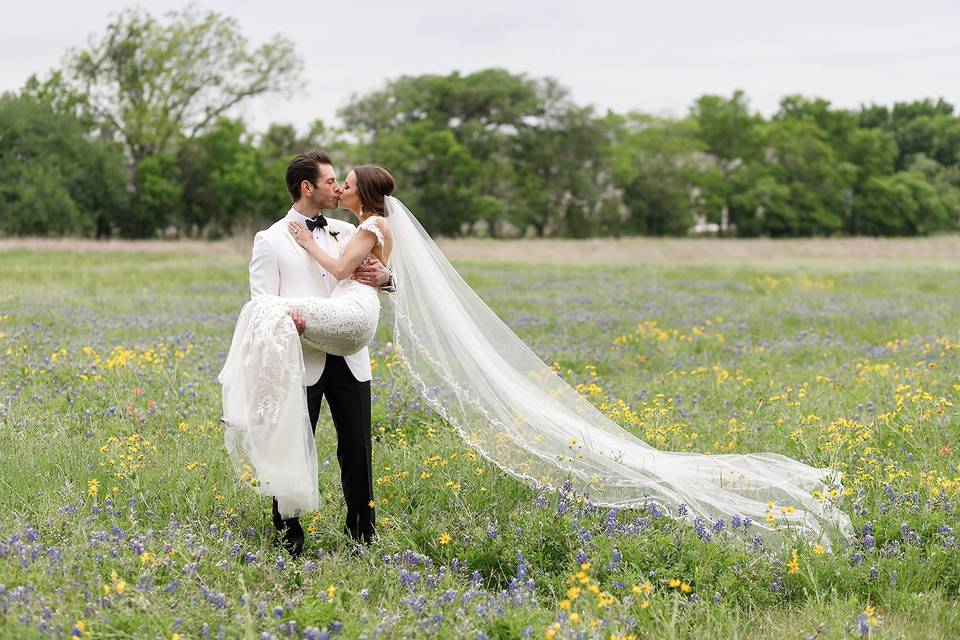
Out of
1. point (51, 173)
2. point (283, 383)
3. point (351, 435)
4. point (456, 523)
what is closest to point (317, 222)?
point (283, 383)

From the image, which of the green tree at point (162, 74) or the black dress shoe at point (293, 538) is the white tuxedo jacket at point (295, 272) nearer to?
the black dress shoe at point (293, 538)

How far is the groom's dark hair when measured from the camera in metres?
5.07

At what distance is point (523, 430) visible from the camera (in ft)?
19.3

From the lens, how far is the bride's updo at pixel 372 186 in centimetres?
520

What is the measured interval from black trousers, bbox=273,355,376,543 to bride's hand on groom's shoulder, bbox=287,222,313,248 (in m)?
0.70

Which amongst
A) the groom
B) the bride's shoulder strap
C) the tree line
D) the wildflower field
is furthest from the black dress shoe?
the tree line

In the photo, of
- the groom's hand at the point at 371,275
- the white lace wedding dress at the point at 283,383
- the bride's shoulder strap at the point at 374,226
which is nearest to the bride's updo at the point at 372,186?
the bride's shoulder strap at the point at 374,226

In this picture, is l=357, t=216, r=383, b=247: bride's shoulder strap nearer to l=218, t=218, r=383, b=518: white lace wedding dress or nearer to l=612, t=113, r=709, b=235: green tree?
l=218, t=218, r=383, b=518: white lace wedding dress

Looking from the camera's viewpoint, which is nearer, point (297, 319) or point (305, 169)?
point (297, 319)

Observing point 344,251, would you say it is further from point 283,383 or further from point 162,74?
point 162,74

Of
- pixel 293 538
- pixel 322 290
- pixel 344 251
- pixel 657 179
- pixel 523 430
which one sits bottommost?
pixel 293 538

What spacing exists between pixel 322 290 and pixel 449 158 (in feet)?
173

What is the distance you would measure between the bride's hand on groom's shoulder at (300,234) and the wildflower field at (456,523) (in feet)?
5.56

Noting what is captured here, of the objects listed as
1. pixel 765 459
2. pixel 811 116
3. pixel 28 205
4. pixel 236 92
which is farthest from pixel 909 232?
pixel 765 459
